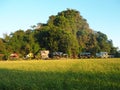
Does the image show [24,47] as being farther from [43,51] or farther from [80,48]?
[80,48]

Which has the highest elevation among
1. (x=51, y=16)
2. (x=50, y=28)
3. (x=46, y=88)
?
(x=51, y=16)

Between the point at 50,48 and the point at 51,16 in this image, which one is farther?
the point at 51,16

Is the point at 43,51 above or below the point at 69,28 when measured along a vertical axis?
below

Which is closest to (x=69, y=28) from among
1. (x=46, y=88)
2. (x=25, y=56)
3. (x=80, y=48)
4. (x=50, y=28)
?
(x=80, y=48)

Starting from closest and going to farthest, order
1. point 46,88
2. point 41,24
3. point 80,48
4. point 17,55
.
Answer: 1. point 46,88
2. point 17,55
3. point 80,48
4. point 41,24

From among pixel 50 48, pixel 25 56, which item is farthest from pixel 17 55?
pixel 50 48

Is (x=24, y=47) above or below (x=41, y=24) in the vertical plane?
below

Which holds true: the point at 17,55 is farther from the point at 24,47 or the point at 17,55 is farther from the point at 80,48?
the point at 80,48

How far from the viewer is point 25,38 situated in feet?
234

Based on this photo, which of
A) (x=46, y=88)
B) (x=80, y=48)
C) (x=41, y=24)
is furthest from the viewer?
(x=41, y=24)

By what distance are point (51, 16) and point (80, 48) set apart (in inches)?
537

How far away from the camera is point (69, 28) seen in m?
82.3

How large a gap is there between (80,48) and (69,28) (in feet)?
22.6

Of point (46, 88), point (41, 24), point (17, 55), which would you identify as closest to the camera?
point (46, 88)
